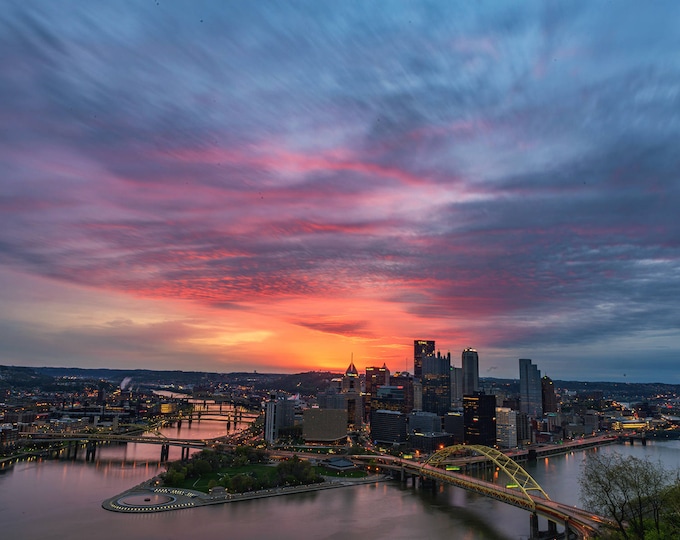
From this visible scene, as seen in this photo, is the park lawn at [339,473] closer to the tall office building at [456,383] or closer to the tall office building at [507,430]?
the tall office building at [507,430]

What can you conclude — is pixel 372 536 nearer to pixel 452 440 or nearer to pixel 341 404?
pixel 452 440

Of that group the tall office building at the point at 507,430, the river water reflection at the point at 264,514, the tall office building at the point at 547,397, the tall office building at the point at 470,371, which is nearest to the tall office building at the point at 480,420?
the tall office building at the point at 507,430

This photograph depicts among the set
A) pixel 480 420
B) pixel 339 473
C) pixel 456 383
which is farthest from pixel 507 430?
pixel 456 383

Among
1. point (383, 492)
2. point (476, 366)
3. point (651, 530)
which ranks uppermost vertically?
point (476, 366)

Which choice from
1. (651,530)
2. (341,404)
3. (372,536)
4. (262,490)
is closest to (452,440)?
(341,404)

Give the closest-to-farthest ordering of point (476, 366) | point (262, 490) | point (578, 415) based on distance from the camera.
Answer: point (262, 490)
point (578, 415)
point (476, 366)

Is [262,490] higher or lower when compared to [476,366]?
lower

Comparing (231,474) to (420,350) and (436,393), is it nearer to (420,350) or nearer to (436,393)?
(436,393)

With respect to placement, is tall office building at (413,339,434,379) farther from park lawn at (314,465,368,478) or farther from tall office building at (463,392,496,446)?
park lawn at (314,465,368,478)

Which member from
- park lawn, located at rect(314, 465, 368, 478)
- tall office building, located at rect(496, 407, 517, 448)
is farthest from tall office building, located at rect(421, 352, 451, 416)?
park lawn, located at rect(314, 465, 368, 478)
